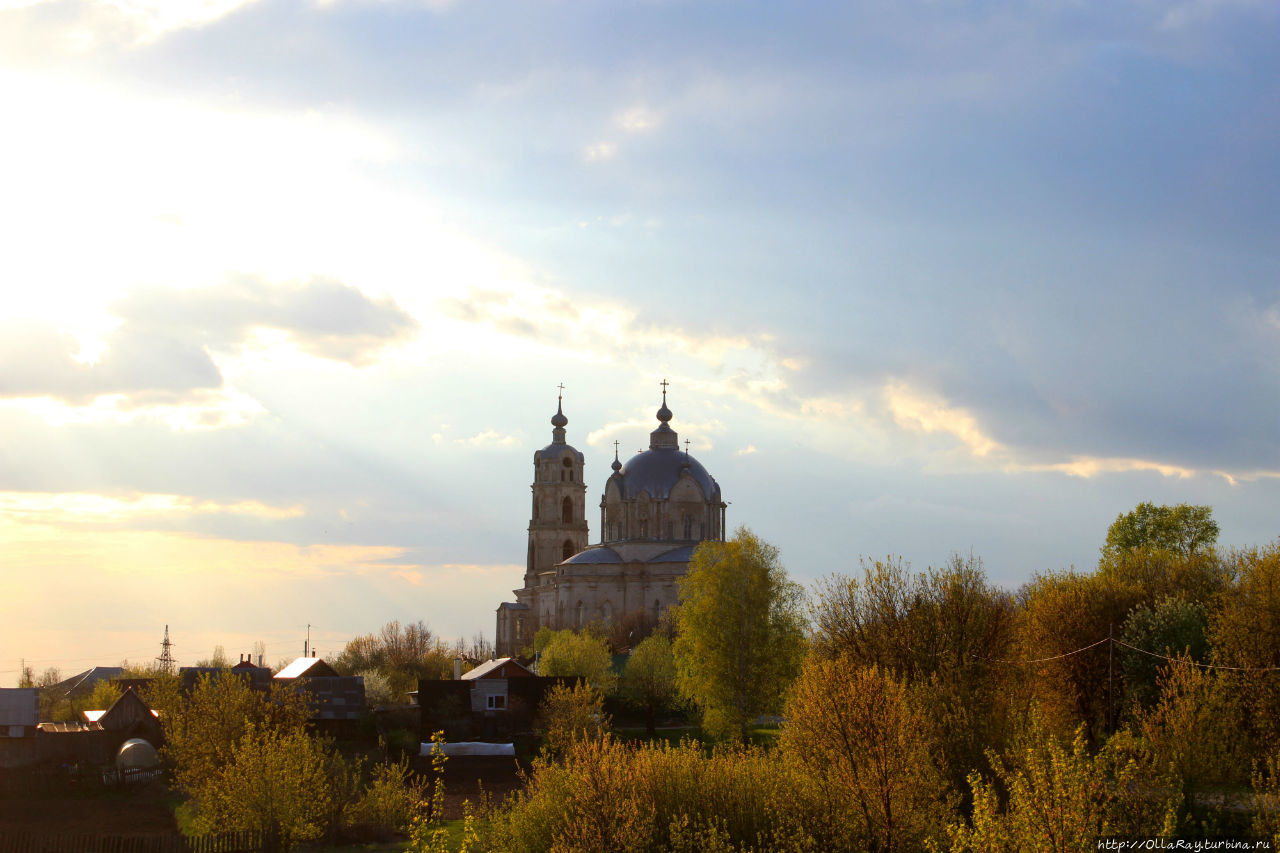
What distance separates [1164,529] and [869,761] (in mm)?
42661

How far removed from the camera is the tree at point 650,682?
179ft

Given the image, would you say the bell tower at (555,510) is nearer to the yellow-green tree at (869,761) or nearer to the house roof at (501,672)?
the house roof at (501,672)

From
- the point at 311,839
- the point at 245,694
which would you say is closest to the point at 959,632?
the point at 311,839

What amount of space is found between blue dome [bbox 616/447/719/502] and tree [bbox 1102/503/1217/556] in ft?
128

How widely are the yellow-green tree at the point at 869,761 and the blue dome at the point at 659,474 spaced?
227 ft

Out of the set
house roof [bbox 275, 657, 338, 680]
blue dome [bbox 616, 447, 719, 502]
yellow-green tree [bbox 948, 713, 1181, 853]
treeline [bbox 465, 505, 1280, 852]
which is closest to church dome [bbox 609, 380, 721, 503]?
blue dome [bbox 616, 447, 719, 502]

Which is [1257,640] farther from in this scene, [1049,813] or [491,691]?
[491,691]

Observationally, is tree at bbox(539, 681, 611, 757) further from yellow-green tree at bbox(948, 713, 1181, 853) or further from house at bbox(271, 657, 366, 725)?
yellow-green tree at bbox(948, 713, 1181, 853)

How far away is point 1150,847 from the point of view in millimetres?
16156

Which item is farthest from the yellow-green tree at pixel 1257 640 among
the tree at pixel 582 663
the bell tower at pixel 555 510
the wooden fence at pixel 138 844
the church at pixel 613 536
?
the bell tower at pixel 555 510

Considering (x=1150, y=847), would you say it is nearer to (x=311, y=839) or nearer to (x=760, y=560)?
(x=311, y=839)

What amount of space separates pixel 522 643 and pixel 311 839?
231ft

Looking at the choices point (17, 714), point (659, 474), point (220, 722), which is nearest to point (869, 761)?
point (220, 722)

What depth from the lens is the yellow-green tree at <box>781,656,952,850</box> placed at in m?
20.4
